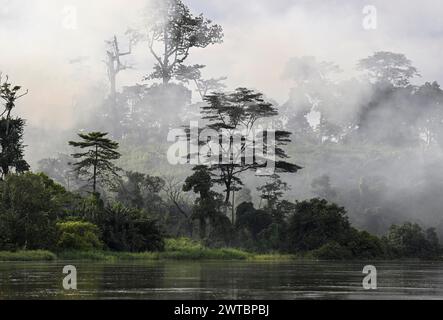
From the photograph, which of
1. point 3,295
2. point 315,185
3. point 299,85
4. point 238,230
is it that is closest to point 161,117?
point 299,85

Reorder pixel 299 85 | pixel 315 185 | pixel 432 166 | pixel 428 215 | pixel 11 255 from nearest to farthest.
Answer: pixel 11 255
pixel 428 215
pixel 315 185
pixel 432 166
pixel 299 85

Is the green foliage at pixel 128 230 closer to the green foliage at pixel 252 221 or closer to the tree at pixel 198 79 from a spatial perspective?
the green foliage at pixel 252 221

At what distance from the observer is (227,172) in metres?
70.7

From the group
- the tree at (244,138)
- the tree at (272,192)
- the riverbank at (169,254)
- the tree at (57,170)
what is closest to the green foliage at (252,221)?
the tree at (272,192)

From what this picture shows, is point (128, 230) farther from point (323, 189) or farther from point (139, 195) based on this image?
point (323, 189)

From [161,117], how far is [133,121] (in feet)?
16.6

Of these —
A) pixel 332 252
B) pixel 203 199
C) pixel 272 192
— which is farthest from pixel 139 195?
pixel 332 252

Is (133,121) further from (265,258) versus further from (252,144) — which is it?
(265,258)

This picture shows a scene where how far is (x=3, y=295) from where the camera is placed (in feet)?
53.2

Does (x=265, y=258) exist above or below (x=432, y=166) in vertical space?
below

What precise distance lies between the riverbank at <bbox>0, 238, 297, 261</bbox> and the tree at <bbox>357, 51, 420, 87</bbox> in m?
69.9

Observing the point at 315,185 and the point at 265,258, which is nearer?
the point at 265,258

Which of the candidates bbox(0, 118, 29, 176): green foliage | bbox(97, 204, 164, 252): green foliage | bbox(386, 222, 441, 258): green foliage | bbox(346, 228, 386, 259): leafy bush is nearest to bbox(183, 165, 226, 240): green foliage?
bbox(97, 204, 164, 252): green foliage

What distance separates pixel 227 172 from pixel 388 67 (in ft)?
194
